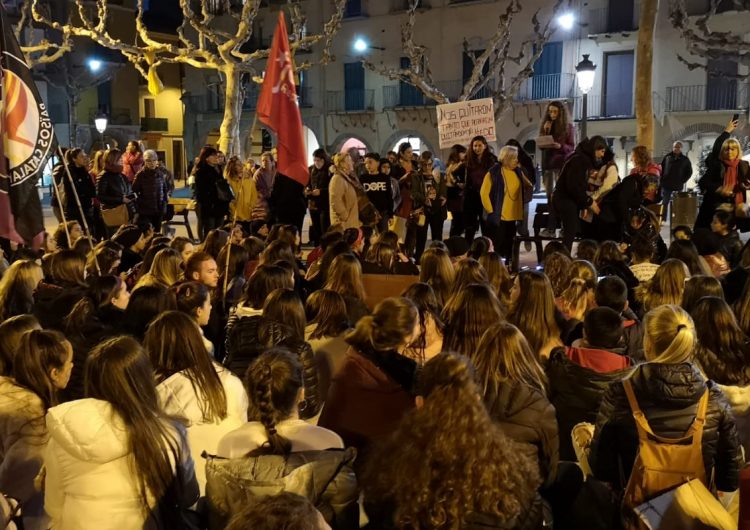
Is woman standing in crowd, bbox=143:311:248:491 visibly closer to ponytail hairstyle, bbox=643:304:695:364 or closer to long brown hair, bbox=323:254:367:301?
ponytail hairstyle, bbox=643:304:695:364

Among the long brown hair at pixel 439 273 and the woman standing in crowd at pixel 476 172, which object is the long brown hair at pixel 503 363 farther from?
the woman standing in crowd at pixel 476 172

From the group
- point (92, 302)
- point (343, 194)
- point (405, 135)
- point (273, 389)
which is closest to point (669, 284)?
point (273, 389)

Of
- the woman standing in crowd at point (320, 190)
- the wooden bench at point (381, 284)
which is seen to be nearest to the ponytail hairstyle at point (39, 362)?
the wooden bench at point (381, 284)

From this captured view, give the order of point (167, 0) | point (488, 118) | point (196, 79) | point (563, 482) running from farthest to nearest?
point (167, 0) < point (196, 79) < point (488, 118) < point (563, 482)

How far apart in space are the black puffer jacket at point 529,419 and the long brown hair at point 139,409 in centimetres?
139

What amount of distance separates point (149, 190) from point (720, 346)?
398 inches

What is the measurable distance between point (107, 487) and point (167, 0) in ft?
165

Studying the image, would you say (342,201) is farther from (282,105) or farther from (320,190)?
(282,105)

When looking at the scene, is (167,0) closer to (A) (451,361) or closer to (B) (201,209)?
(B) (201,209)

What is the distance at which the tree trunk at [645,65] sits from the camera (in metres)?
15.4

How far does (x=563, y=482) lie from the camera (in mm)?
3865

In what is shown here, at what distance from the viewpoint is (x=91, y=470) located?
3.06 meters

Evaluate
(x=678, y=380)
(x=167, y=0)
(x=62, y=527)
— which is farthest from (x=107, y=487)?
(x=167, y=0)

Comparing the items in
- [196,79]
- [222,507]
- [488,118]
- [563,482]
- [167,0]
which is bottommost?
[563,482]
